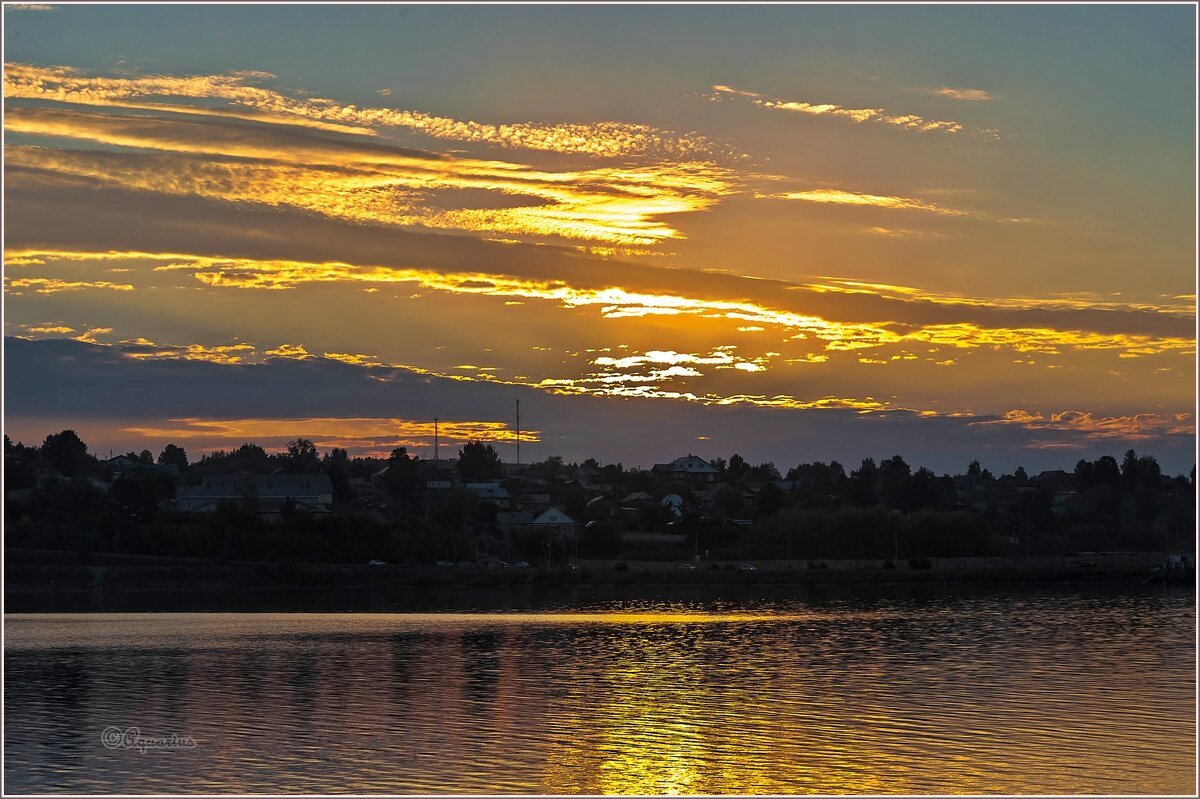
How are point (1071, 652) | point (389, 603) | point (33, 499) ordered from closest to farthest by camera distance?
point (1071, 652)
point (389, 603)
point (33, 499)

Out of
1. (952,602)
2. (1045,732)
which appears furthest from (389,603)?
(1045,732)

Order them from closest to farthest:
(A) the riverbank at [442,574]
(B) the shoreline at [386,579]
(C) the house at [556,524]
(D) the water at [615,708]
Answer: (D) the water at [615,708]
(B) the shoreline at [386,579]
(A) the riverbank at [442,574]
(C) the house at [556,524]

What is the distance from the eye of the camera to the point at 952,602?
115938 millimetres

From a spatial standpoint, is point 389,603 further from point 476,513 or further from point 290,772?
point 290,772

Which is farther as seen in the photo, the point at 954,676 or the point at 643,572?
the point at 643,572

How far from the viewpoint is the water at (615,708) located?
38.6m

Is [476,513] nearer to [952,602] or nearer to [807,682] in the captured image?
[952,602]

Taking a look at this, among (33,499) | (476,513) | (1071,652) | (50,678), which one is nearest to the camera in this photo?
(50,678)

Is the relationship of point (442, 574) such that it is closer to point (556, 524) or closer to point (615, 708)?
point (556, 524)

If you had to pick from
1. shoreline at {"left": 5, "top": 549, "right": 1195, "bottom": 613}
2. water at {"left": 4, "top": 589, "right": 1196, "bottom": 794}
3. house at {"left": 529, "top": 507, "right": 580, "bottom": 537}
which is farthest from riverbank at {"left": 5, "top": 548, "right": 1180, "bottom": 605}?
water at {"left": 4, "top": 589, "right": 1196, "bottom": 794}

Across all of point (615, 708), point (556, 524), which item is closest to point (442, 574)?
point (556, 524)

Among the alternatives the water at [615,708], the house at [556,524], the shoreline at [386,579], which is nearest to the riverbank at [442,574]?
the shoreline at [386,579]

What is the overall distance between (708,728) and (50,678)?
109ft

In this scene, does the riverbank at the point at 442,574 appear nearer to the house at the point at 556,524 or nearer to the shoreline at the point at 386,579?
the shoreline at the point at 386,579
